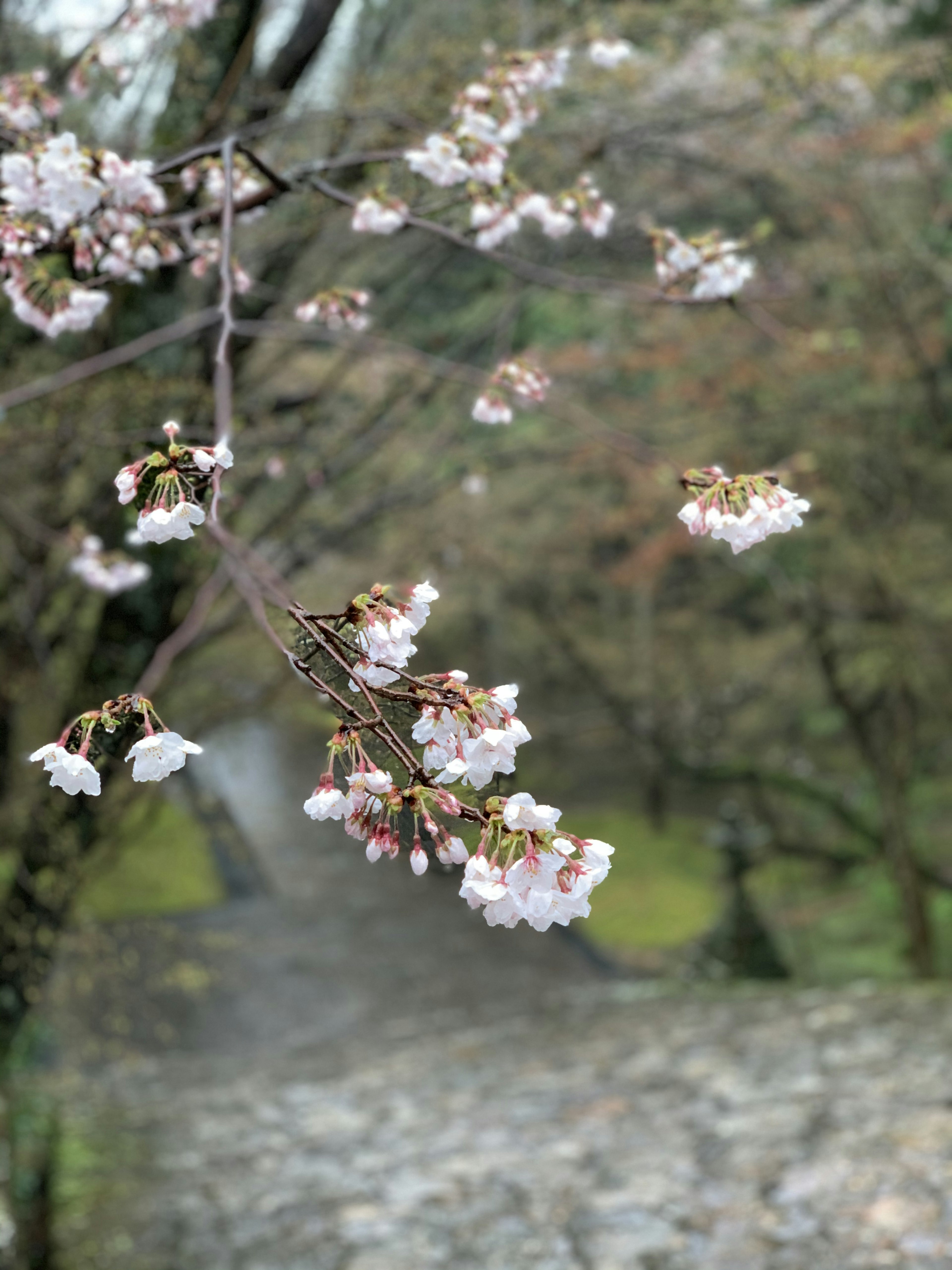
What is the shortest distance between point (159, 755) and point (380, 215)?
144 cm

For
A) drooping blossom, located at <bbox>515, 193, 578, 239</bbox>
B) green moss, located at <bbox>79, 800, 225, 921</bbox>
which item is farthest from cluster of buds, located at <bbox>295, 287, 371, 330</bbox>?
green moss, located at <bbox>79, 800, 225, 921</bbox>

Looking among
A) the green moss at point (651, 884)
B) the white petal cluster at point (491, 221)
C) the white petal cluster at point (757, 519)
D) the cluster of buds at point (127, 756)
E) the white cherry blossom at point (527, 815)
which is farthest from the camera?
the green moss at point (651, 884)

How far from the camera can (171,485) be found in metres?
1.27

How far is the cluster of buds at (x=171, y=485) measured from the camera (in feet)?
3.99

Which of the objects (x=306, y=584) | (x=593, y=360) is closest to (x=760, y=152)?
(x=593, y=360)

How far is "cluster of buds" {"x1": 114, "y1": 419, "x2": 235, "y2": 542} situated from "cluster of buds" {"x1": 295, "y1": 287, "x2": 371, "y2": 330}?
1.03 meters

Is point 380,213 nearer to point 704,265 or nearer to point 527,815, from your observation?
point 704,265

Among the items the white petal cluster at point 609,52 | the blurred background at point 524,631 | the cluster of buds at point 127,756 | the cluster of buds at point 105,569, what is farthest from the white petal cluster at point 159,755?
the white petal cluster at point 609,52

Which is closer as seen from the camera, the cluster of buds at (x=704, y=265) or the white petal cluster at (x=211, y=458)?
the white petal cluster at (x=211, y=458)

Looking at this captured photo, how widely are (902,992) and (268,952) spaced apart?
6.41 m

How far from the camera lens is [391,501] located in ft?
20.9

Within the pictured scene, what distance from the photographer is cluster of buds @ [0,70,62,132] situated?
7.41 feet

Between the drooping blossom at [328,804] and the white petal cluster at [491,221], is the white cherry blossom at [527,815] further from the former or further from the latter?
the white petal cluster at [491,221]

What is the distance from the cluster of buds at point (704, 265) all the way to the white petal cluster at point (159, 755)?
5.12 feet
